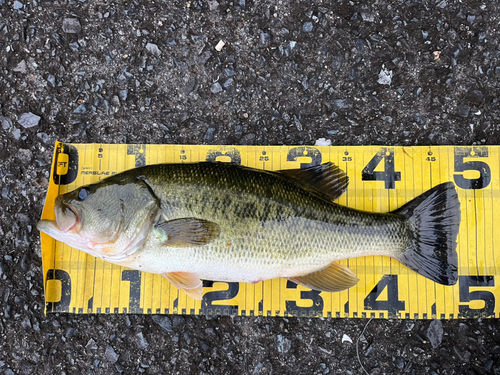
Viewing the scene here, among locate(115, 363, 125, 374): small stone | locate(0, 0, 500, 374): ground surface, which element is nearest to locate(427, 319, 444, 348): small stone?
locate(0, 0, 500, 374): ground surface

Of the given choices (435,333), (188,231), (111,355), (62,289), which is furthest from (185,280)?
(435,333)

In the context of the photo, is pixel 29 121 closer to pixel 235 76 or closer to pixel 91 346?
pixel 235 76

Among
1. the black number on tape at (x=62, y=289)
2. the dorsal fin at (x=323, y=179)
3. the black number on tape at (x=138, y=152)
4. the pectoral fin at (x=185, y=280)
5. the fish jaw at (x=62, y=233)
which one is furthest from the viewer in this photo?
the black number on tape at (x=138, y=152)

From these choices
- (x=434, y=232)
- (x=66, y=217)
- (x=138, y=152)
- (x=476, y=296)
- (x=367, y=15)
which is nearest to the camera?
(x=66, y=217)

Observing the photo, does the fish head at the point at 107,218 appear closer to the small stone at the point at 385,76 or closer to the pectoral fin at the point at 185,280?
the pectoral fin at the point at 185,280

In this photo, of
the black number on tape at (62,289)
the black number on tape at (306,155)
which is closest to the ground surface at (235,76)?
the black number on tape at (306,155)

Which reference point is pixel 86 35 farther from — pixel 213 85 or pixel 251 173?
pixel 251 173

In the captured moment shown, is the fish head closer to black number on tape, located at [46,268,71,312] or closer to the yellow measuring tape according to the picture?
the yellow measuring tape
